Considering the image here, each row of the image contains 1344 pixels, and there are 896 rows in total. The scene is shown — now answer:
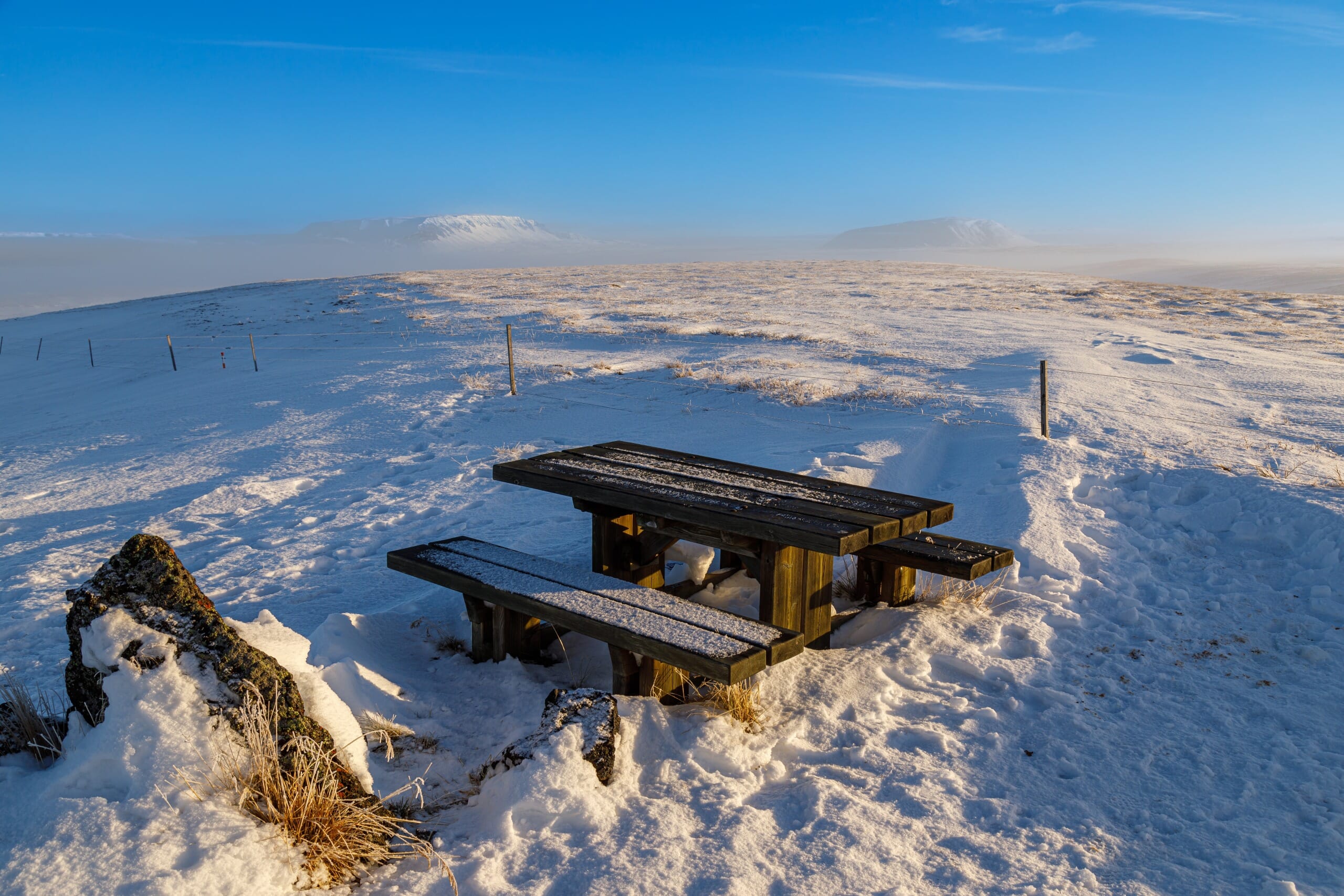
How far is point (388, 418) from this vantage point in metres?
9.62

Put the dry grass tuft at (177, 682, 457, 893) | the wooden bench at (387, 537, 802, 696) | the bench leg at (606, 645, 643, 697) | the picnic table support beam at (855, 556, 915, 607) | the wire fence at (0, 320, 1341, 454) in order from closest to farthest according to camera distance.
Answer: the dry grass tuft at (177, 682, 457, 893), the wooden bench at (387, 537, 802, 696), the bench leg at (606, 645, 643, 697), the picnic table support beam at (855, 556, 915, 607), the wire fence at (0, 320, 1341, 454)

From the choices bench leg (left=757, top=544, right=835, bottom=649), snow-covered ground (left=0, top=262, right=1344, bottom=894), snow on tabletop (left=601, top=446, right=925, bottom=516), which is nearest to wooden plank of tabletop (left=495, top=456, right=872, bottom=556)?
bench leg (left=757, top=544, right=835, bottom=649)

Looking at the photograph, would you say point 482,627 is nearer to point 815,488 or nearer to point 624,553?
point 624,553

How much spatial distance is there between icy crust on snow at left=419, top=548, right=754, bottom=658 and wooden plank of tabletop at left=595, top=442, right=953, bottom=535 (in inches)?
39.6

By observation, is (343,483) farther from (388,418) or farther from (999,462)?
(999,462)

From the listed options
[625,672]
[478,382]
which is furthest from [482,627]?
[478,382]

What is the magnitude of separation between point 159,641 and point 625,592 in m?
1.76

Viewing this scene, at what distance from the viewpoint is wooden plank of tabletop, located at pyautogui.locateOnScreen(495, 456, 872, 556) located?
3.30 m

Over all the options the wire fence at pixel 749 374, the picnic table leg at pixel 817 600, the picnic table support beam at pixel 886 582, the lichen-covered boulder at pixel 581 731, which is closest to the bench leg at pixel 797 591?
the picnic table leg at pixel 817 600

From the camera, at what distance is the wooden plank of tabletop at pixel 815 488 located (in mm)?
3740

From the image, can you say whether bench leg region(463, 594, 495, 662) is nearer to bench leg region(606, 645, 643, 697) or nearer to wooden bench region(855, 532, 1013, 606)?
bench leg region(606, 645, 643, 697)

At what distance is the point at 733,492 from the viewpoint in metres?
4.02

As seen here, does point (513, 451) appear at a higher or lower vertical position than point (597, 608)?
lower

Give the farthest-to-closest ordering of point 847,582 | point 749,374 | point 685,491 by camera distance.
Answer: point 749,374 → point 847,582 → point 685,491
